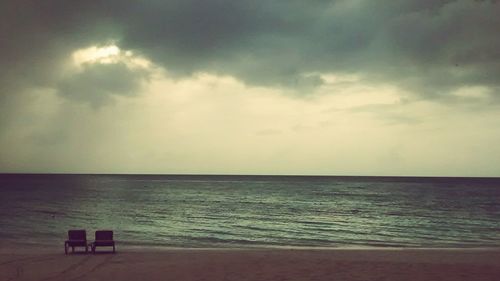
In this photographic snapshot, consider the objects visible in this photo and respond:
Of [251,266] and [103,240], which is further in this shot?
[103,240]

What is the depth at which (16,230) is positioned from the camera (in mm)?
33625

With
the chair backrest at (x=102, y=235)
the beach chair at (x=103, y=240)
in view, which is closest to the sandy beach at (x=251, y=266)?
the beach chair at (x=103, y=240)

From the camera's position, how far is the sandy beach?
12.6m

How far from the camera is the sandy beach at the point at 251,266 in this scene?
12.6 metres

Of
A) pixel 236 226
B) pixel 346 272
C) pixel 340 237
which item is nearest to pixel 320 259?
pixel 346 272

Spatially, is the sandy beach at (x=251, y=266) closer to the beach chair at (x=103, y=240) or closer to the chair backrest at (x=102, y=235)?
the beach chair at (x=103, y=240)

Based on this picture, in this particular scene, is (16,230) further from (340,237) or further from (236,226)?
(340,237)

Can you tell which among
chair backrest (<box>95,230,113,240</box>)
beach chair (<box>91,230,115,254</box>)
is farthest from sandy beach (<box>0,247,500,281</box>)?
chair backrest (<box>95,230,113,240</box>)

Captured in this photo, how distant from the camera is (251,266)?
14.1 metres

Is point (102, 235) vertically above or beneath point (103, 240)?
above

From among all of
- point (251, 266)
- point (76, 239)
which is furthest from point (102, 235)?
point (251, 266)

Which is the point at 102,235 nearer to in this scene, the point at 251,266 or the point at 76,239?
the point at 76,239

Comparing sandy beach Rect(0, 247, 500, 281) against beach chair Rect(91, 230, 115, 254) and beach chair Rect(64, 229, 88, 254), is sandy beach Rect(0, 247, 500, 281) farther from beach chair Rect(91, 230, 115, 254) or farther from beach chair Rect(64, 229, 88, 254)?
beach chair Rect(64, 229, 88, 254)

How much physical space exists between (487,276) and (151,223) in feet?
98.6
